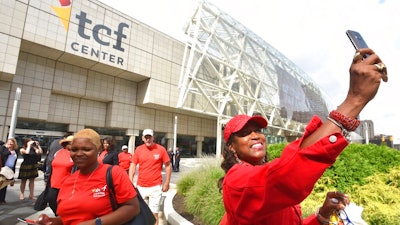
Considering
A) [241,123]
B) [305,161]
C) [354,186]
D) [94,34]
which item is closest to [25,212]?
[241,123]

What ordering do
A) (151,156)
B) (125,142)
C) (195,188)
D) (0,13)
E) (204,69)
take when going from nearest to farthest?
(151,156)
(195,188)
(0,13)
(125,142)
(204,69)

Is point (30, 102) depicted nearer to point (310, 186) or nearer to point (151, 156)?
point (151, 156)

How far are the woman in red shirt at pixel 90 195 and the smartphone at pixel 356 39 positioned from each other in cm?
200

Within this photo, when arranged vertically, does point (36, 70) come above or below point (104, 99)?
above

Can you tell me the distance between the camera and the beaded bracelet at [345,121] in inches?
30.9

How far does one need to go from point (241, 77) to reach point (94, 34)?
57.6ft

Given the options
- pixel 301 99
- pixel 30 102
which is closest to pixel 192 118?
pixel 301 99

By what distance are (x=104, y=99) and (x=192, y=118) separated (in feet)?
44.6

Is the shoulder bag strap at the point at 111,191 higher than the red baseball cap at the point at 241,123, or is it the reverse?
the red baseball cap at the point at 241,123

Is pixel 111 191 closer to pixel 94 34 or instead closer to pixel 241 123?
pixel 241 123

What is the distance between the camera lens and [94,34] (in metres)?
26.8

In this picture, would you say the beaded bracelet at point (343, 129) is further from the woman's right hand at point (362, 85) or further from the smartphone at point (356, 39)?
the smartphone at point (356, 39)

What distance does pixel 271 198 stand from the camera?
2.71 feet

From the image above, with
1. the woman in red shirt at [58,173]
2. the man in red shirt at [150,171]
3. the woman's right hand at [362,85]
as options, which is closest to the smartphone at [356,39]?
the woman's right hand at [362,85]
